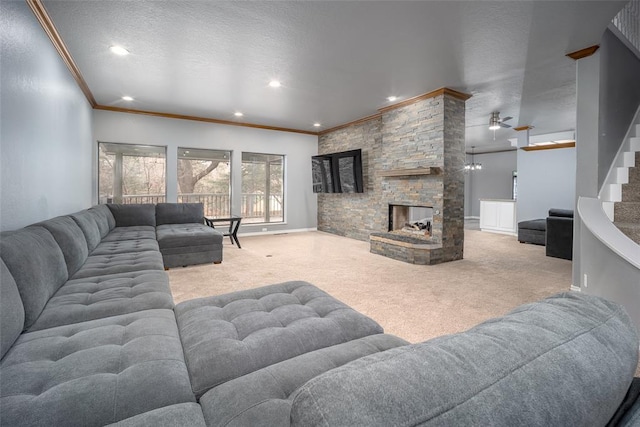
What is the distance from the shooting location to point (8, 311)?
46.6 inches

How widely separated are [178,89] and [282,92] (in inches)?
60.9

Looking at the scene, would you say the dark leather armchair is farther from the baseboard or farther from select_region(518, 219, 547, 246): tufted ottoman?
the baseboard

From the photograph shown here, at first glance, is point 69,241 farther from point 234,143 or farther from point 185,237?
point 234,143

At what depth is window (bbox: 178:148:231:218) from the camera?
22.5 feet

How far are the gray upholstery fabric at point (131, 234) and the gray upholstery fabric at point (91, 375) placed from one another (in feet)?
8.71

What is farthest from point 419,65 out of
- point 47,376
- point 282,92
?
→ point 47,376

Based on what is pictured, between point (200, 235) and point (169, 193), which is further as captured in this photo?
point (169, 193)

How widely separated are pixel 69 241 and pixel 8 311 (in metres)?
1.21

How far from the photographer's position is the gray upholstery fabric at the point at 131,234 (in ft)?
12.1

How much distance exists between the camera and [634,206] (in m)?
2.96

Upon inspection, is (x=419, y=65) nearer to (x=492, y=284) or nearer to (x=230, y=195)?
(x=492, y=284)

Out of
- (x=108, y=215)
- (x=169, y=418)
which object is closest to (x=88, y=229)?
(x=108, y=215)

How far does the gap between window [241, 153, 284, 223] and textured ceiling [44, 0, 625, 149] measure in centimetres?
230

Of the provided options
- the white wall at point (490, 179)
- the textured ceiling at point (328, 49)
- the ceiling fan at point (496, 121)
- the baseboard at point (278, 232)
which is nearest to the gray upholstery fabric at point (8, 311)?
the textured ceiling at point (328, 49)
